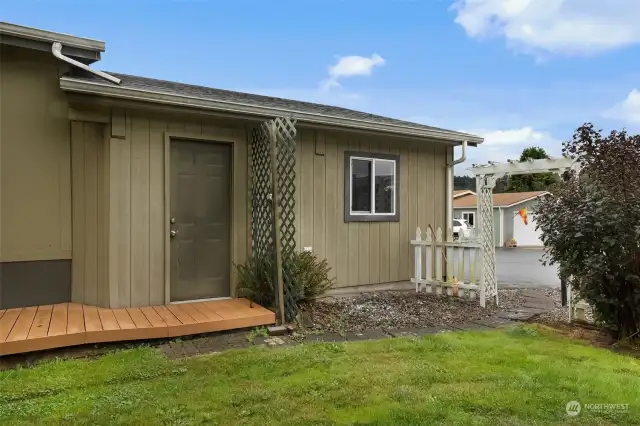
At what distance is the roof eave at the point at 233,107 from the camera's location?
430 cm

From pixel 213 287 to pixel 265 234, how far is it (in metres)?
0.98

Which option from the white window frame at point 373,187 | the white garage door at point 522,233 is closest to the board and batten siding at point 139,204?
the white window frame at point 373,187

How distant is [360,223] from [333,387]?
3.76 metres

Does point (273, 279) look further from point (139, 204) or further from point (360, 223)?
point (360, 223)

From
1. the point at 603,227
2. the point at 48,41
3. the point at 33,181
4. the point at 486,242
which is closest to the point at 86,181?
the point at 33,181

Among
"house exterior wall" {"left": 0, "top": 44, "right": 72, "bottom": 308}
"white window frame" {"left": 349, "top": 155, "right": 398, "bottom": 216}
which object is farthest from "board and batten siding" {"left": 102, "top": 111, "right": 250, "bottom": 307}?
"white window frame" {"left": 349, "top": 155, "right": 398, "bottom": 216}

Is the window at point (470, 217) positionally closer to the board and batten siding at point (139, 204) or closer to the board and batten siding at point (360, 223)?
the board and batten siding at point (360, 223)

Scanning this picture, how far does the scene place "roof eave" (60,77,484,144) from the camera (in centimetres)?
430

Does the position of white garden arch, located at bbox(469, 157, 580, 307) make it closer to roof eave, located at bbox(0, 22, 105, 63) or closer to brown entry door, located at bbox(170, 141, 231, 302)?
brown entry door, located at bbox(170, 141, 231, 302)

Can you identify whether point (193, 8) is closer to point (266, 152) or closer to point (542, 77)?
point (266, 152)

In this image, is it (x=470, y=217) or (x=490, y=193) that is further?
(x=470, y=217)

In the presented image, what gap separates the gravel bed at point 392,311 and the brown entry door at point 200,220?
1.24 metres

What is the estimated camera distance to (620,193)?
4.32 m

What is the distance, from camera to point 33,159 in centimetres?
471
